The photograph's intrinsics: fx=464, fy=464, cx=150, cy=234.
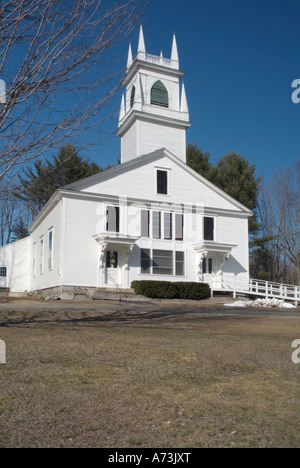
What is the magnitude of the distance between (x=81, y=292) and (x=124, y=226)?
4832 millimetres

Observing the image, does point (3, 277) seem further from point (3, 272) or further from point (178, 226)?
point (178, 226)

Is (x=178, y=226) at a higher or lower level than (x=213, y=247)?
higher

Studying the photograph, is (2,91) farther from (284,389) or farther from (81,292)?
(81,292)

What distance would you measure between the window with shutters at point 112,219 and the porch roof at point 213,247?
17.2ft

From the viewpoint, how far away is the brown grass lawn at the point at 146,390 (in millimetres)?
4605

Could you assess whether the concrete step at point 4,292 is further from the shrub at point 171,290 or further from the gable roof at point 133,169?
the shrub at point 171,290

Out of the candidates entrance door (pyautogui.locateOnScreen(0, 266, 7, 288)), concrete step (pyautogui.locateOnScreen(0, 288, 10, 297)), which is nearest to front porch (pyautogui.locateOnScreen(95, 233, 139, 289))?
concrete step (pyautogui.locateOnScreen(0, 288, 10, 297))

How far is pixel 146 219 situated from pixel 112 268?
3.92 meters

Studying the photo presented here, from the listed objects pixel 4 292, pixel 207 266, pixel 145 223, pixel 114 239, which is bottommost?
pixel 4 292

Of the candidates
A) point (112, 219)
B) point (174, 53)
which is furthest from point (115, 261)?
point (174, 53)

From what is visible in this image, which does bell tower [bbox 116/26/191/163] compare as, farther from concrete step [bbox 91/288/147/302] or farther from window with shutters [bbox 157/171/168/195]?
concrete step [bbox 91/288/147/302]

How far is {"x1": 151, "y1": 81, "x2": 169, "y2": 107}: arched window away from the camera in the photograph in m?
34.7

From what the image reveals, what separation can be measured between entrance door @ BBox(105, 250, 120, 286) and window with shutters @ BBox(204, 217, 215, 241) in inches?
259

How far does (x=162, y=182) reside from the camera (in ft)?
99.0
